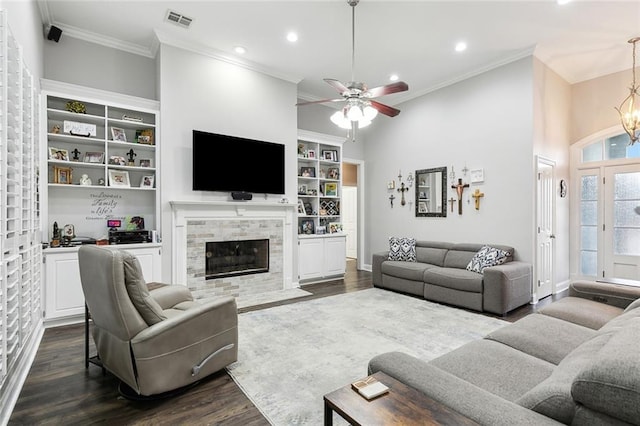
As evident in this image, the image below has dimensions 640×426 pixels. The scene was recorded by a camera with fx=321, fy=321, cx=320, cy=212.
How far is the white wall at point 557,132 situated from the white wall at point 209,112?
3.74 metres

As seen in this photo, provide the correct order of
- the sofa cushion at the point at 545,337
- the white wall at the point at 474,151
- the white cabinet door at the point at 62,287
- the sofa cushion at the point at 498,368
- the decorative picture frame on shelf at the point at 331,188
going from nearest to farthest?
the sofa cushion at the point at 498,368 < the sofa cushion at the point at 545,337 < the white cabinet door at the point at 62,287 < the white wall at the point at 474,151 < the decorative picture frame on shelf at the point at 331,188

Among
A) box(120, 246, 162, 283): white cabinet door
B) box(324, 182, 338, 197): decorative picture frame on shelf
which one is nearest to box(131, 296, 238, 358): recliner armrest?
box(120, 246, 162, 283): white cabinet door

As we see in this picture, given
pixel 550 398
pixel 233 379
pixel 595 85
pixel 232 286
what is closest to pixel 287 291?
pixel 232 286

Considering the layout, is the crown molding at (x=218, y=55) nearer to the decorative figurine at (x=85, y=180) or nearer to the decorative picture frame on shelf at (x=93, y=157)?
the decorative picture frame on shelf at (x=93, y=157)

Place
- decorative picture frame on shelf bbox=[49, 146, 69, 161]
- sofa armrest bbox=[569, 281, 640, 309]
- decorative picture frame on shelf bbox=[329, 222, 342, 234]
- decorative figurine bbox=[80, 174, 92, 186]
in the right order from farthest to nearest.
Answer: decorative picture frame on shelf bbox=[329, 222, 342, 234]
decorative figurine bbox=[80, 174, 92, 186]
decorative picture frame on shelf bbox=[49, 146, 69, 161]
sofa armrest bbox=[569, 281, 640, 309]

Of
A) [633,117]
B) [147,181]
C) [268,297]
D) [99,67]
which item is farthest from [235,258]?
[633,117]

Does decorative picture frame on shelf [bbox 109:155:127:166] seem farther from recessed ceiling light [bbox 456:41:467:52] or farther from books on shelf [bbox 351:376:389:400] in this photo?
recessed ceiling light [bbox 456:41:467:52]

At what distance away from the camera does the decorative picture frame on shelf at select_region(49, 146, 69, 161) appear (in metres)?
3.78

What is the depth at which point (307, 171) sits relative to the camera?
6.08m

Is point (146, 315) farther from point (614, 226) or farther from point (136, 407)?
point (614, 226)

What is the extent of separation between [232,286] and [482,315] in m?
3.46

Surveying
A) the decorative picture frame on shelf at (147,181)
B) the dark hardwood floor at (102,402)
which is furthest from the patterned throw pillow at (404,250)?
the decorative picture frame on shelf at (147,181)

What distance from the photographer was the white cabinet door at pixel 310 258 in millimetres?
5652

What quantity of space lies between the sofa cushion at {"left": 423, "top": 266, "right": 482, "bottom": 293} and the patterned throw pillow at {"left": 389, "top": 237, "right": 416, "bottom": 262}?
29.4 inches
